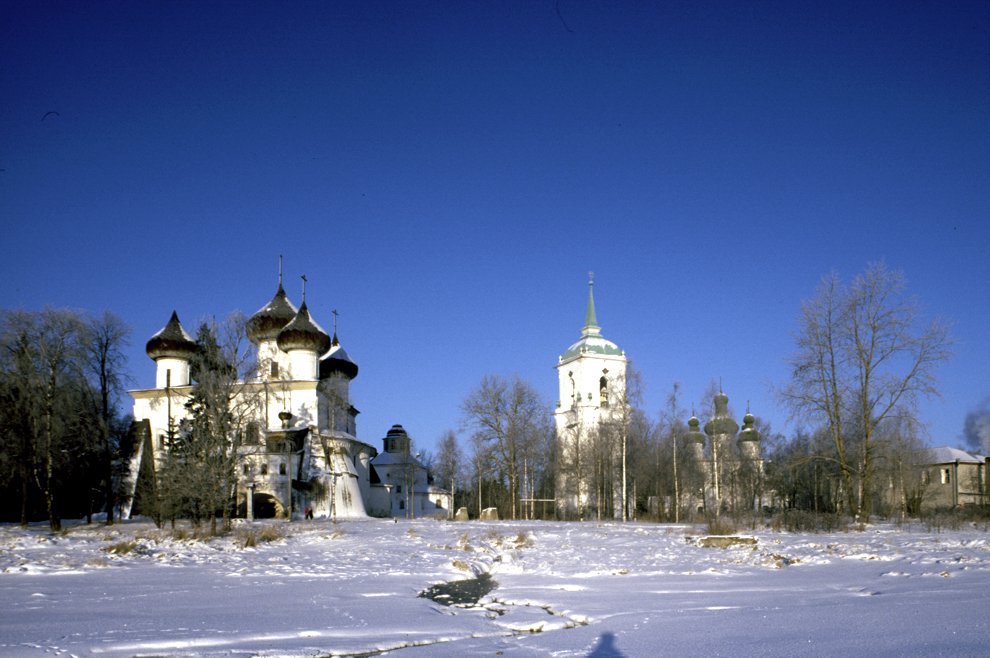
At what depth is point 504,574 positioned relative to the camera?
15.9m

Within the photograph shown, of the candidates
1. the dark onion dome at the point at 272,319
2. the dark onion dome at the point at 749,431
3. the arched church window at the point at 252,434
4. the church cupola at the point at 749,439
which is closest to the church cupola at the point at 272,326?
the dark onion dome at the point at 272,319

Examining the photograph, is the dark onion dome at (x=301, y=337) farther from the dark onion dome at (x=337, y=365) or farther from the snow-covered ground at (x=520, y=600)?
the snow-covered ground at (x=520, y=600)

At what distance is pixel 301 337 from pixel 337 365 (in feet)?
15.5

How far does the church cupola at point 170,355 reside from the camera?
1806 inches

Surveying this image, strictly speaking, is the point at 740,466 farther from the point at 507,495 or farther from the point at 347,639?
the point at 347,639

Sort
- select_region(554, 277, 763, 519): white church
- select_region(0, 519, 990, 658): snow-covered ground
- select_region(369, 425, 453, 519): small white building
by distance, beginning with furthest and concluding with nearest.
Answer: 1. select_region(369, 425, 453, 519): small white building
2. select_region(554, 277, 763, 519): white church
3. select_region(0, 519, 990, 658): snow-covered ground

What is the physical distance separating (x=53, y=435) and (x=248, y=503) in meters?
9.29

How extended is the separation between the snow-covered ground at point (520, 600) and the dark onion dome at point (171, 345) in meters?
26.3

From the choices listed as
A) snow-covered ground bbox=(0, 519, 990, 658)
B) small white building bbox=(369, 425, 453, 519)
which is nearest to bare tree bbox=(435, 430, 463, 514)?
small white building bbox=(369, 425, 453, 519)

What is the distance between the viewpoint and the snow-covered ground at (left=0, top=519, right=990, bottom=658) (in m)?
7.71

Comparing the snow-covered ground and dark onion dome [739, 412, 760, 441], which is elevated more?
dark onion dome [739, 412, 760, 441]

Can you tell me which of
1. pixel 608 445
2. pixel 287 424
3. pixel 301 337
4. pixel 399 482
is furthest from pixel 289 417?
pixel 608 445

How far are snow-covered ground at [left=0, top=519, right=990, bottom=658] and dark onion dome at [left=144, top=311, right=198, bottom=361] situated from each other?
26303mm

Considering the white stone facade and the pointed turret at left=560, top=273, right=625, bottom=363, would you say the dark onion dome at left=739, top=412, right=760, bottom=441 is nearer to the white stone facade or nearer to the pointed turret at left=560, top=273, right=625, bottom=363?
the pointed turret at left=560, top=273, right=625, bottom=363
